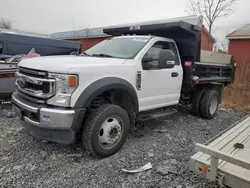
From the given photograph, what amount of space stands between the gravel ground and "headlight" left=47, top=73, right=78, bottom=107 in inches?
38.2

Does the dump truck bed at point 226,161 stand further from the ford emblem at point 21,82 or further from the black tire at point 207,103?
the ford emblem at point 21,82

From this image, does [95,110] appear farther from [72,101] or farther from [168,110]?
[168,110]

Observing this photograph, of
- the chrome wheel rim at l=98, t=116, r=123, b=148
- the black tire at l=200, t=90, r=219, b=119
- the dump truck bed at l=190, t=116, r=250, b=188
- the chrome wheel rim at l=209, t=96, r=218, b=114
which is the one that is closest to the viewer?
the dump truck bed at l=190, t=116, r=250, b=188

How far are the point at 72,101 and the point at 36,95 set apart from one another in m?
0.59

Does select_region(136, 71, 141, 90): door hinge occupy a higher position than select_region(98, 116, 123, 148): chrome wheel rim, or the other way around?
select_region(136, 71, 141, 90): door hinge

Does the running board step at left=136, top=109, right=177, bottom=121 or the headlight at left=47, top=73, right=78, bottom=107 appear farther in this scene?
the running board step at left=136, top=109, right=177, bottom=121

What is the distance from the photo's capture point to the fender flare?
2930 mm

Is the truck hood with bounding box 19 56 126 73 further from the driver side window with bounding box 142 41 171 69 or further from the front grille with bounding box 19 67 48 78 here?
the driver side window with bounding box 142 41 171 69

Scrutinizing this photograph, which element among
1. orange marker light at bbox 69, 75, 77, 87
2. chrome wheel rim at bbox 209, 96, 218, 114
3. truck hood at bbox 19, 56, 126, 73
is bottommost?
chrome wheel rim at bbox 209, 96, 218, 114

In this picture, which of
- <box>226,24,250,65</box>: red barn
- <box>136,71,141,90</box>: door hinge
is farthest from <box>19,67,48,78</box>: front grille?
<box>226,24,250,65</box>: red barn

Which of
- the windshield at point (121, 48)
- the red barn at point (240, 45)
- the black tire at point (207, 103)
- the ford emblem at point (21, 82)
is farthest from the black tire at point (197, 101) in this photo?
the red barn at point (240, 45)

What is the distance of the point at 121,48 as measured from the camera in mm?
4102

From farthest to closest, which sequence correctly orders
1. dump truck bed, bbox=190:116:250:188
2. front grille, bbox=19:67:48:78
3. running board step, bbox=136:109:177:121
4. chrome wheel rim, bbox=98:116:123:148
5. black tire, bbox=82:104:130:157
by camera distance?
running board step, bbox=136:109:177:121 < chrome wheel rim, bbox=98:116:123:148 < black tire, bbox=82:104:130:157 < front grille, bbox=19:67:48:78 < dump truck bed, bbox=190:116:250:188

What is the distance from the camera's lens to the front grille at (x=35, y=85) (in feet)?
9.47
